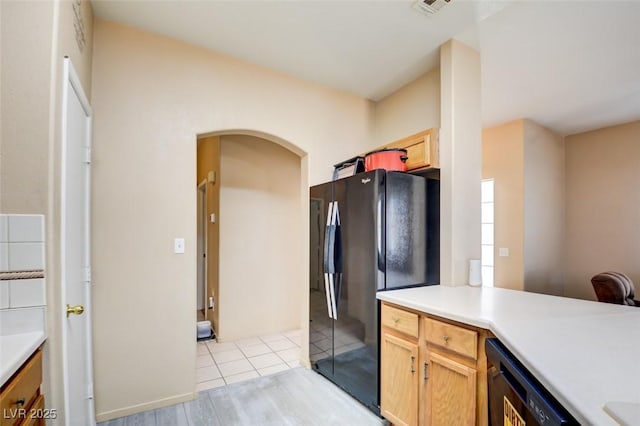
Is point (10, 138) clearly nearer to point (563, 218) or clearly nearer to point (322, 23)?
point (322, 23)

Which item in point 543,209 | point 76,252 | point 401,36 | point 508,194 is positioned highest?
point 401,36

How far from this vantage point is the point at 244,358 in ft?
9.94

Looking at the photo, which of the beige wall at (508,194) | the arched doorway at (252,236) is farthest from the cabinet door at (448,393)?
the beige wall at (508,194)

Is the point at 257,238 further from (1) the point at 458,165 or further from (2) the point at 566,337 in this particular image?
(2) the point at 566,337

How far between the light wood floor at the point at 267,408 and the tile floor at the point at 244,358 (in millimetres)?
173

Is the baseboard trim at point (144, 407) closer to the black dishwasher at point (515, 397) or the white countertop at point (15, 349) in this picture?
the white countertop at point (15, 349)

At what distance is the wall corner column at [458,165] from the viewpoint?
2.29 m

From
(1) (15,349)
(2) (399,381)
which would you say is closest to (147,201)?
(1) (15,349)

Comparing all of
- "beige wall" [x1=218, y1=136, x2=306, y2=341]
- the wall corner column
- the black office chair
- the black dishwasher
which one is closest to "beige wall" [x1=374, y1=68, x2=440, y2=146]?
the wall corner column

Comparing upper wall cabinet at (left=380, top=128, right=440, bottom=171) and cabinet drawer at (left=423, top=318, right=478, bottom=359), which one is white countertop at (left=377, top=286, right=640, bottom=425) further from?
upper wall cabinet at (left=380, top=128, right=440, bottom=171)

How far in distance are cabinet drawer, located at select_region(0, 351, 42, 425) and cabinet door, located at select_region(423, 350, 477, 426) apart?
173cm

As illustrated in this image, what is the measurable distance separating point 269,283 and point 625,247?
15.6 ft

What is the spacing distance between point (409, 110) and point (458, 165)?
893 millimetres

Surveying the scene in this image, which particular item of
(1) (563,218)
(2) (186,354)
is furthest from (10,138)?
(1) (563,218)
